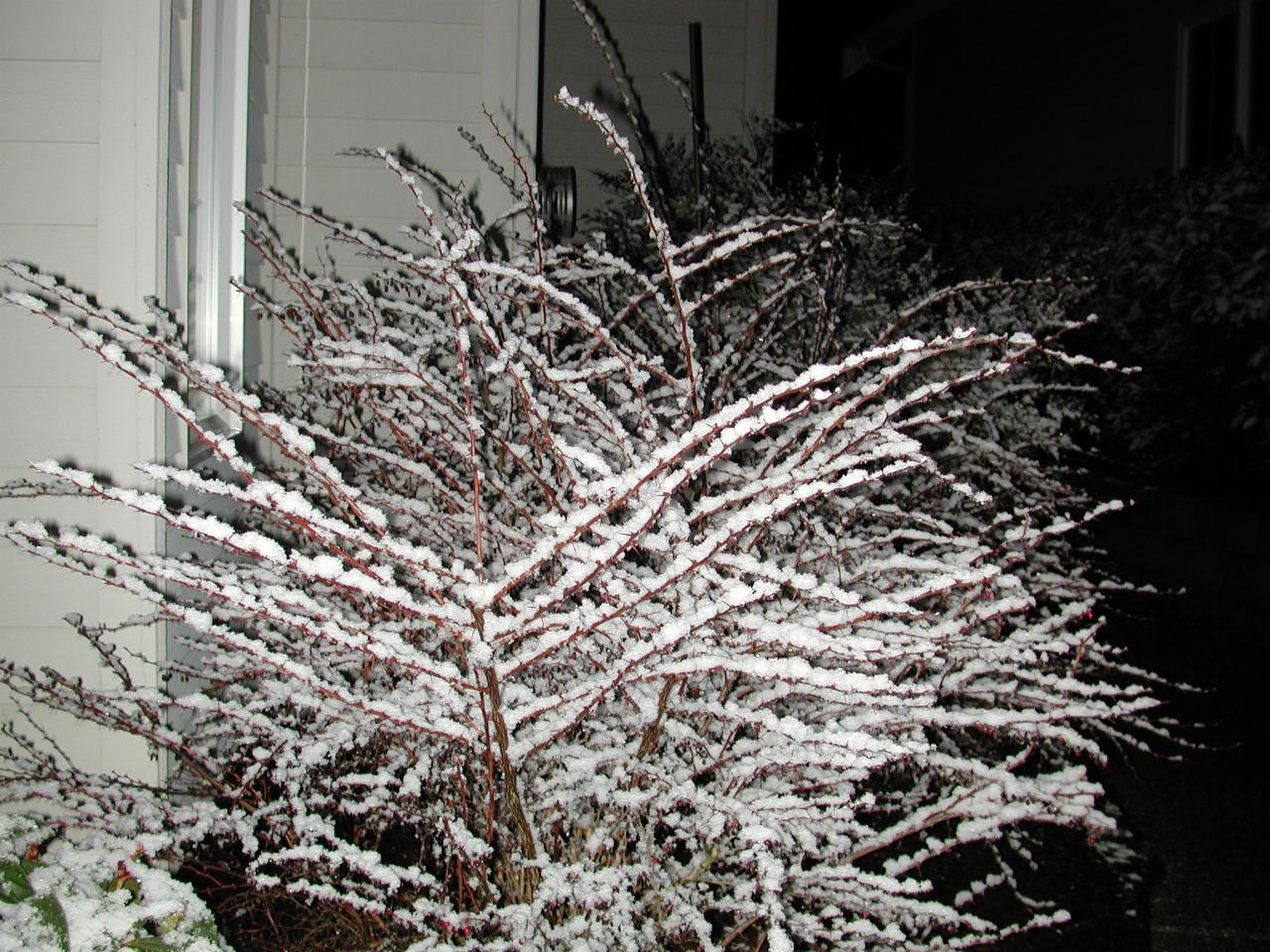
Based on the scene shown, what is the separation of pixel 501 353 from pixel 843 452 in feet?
2.01

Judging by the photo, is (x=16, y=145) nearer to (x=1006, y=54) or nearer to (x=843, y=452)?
(x=843, y=452)

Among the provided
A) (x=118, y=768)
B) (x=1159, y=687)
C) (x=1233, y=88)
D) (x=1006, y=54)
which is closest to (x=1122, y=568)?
(x=1159, y=687)

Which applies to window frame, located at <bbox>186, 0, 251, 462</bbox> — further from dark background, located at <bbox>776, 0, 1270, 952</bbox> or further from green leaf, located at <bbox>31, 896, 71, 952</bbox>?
dark background, located at <bbox>776, 0, 1270, 952</bbox>

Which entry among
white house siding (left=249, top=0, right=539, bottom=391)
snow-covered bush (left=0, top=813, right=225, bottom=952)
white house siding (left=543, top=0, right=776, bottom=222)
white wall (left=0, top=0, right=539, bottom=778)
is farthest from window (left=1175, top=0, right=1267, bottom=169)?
snow-covered bush (left=0, top=813, right=225, bottom=952)

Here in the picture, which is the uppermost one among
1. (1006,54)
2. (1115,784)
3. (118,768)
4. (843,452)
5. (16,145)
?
(1006,54)

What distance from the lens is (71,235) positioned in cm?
236

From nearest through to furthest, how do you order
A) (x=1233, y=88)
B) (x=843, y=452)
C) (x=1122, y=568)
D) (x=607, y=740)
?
(x=843, y=452)
(x=607, y=740)
(x=1122, y=568)
(x=1233, y=88)

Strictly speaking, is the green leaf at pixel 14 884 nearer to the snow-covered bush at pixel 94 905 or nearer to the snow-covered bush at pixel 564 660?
the snow-covered bush at pixel 94 905

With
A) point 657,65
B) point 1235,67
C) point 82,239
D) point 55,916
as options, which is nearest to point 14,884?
point 55,916

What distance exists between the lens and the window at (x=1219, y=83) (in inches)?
323

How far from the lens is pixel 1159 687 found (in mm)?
4684

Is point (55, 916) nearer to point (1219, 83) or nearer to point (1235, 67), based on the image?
point (1235, 67)

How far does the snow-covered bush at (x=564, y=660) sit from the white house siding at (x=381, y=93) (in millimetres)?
1240

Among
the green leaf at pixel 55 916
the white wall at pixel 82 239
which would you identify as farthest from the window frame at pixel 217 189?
the green leaf at pixel 55 916
